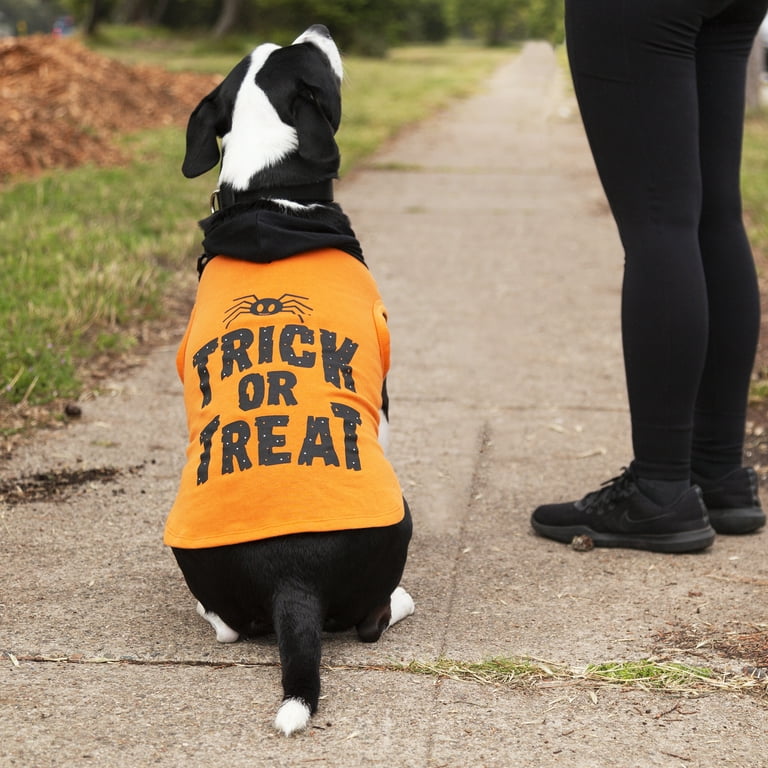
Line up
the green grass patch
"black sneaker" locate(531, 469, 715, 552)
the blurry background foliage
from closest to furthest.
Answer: "black sneaker" locate(531, 469, 715, 552), the green grass patch, the blurry background foliage

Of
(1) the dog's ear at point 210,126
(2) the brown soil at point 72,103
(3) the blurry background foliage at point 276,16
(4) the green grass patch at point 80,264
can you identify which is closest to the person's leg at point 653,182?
(1) the dog's ear at point 210,126

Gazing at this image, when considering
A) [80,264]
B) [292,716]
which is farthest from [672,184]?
[80,264]

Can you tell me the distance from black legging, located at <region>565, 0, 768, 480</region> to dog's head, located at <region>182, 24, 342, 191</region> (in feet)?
2.19

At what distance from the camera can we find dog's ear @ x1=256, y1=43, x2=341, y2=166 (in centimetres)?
290

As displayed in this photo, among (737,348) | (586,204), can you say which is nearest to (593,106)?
(737,348)

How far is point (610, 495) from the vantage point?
3.17 m

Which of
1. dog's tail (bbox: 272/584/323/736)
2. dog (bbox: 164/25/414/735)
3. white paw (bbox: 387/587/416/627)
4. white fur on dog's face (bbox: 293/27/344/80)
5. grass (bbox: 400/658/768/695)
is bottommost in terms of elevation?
white paw (bbox: 387/587/416/627)

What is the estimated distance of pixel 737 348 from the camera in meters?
3.20

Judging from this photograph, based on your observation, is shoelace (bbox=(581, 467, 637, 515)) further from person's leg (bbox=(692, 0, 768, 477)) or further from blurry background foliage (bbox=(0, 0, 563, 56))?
blurry background foliage (bbox=(0, 0, 563, 56))

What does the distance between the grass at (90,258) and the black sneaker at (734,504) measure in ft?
5.35

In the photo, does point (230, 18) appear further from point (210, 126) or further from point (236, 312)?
point (236, 312)

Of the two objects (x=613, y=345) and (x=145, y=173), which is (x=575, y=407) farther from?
(x=145, y=173)

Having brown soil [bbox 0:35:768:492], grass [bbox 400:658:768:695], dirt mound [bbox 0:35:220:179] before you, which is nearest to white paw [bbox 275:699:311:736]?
grass [bbox 400:658:768:695]

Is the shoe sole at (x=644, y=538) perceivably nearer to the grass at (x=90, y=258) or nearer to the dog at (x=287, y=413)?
the dog at (x=287, y=413)
